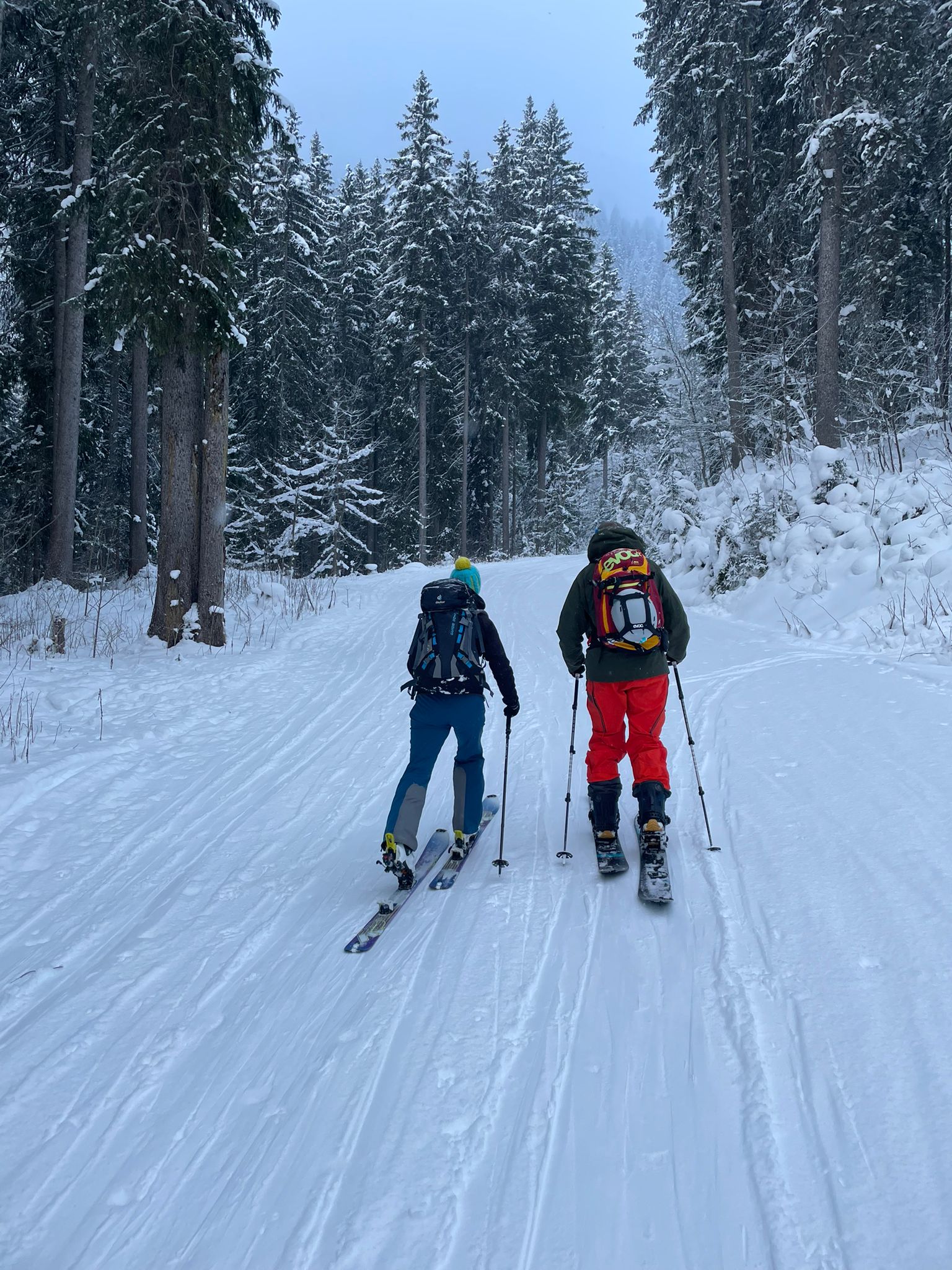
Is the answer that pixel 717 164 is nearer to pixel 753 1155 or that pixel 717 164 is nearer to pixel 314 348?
pixel 314 348

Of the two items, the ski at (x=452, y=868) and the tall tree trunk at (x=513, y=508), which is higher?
the tall tree trunk at (x=513, y=508)

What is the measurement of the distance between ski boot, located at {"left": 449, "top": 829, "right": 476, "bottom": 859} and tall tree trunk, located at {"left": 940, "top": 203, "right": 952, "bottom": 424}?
43.6 ft

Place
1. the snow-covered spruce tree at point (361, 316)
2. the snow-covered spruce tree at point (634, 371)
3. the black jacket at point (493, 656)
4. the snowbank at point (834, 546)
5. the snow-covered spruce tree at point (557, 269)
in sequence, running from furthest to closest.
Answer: the snow-covered spruce tree at point (634, 371)
the snow-covered spruce tree at point (557, 269)
the snow-covered spruce tree at point (361, 316)
the snowbank at point (834, 546)
the black jacket at point (493, 656)

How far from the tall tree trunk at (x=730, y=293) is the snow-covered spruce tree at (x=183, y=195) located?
1168 centimetres

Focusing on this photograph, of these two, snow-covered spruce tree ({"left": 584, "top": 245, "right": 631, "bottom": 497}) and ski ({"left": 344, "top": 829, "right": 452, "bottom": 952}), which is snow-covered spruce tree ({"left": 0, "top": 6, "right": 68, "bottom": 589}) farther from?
snow-covered spruce tree ({"left": 584, "top": 245, "right": 631, "bottom": 497})

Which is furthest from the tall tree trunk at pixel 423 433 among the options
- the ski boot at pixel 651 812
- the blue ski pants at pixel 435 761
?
the ski boot at pixel 651 812

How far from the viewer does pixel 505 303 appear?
32.7m

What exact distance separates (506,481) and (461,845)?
31096mm

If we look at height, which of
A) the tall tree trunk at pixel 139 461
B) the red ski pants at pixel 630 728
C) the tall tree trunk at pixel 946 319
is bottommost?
the red ski pants at pixel 630 728

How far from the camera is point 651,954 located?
348cm

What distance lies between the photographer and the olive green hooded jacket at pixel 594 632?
15.1 ft

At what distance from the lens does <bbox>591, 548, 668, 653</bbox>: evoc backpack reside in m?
4.48

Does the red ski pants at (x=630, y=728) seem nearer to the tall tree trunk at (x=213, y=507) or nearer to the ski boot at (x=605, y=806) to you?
the ski boot at (x=605, y=806)

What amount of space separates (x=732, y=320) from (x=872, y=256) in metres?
3.31
